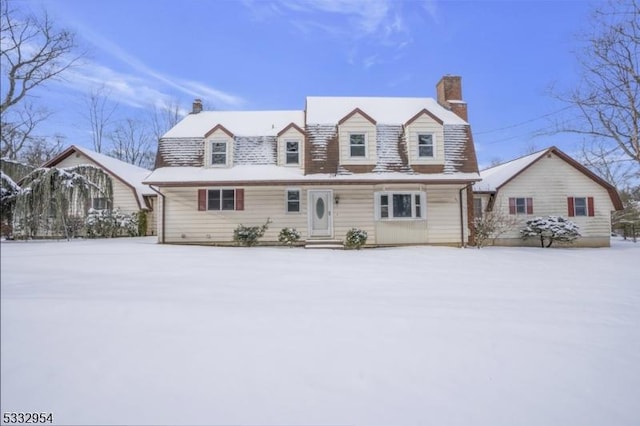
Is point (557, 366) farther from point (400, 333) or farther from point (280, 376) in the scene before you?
point (280, 376)

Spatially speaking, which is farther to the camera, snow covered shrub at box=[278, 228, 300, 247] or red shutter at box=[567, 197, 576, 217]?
red shutter at box=[567, 197, 576, 217]

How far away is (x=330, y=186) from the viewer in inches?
583

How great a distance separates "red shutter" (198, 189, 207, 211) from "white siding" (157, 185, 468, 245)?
0.19 metres

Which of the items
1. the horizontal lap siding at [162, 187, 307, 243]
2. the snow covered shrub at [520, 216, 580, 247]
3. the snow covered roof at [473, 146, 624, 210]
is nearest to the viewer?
the horizontal lap siding at [162, 187, 307, 243]

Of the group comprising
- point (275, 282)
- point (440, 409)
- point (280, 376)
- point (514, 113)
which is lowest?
point (440, 409)

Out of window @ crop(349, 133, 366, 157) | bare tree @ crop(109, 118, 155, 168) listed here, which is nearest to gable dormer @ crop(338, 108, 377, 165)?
window @ crop(349, 133, 366, 157)

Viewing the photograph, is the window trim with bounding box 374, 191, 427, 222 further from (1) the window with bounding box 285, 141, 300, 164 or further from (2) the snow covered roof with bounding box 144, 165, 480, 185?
(1) the window with bounding box 285, 141, 300, 164

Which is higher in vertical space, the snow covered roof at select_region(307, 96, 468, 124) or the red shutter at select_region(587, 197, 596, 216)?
the snow covered roof at select_region(307, 96, 468, 124)

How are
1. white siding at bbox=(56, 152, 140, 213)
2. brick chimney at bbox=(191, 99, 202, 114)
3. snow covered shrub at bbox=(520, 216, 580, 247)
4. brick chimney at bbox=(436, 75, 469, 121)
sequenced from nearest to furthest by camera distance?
brick chimney at bbox=(436, 75, 469, 121)
snow covered shrub at bbox=(520, 216, 580, 247)
brick chimney at bbox=(191, 99, 202, 114)
white siding at bbox=(56, 152, 140, 213)

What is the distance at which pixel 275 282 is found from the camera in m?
5.91

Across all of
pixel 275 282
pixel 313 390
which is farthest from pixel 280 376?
pixel 275 282

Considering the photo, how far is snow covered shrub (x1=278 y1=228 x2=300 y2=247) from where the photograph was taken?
14.1 m

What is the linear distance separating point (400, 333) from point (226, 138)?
13.1m

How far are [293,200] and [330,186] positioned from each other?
1.71 m
